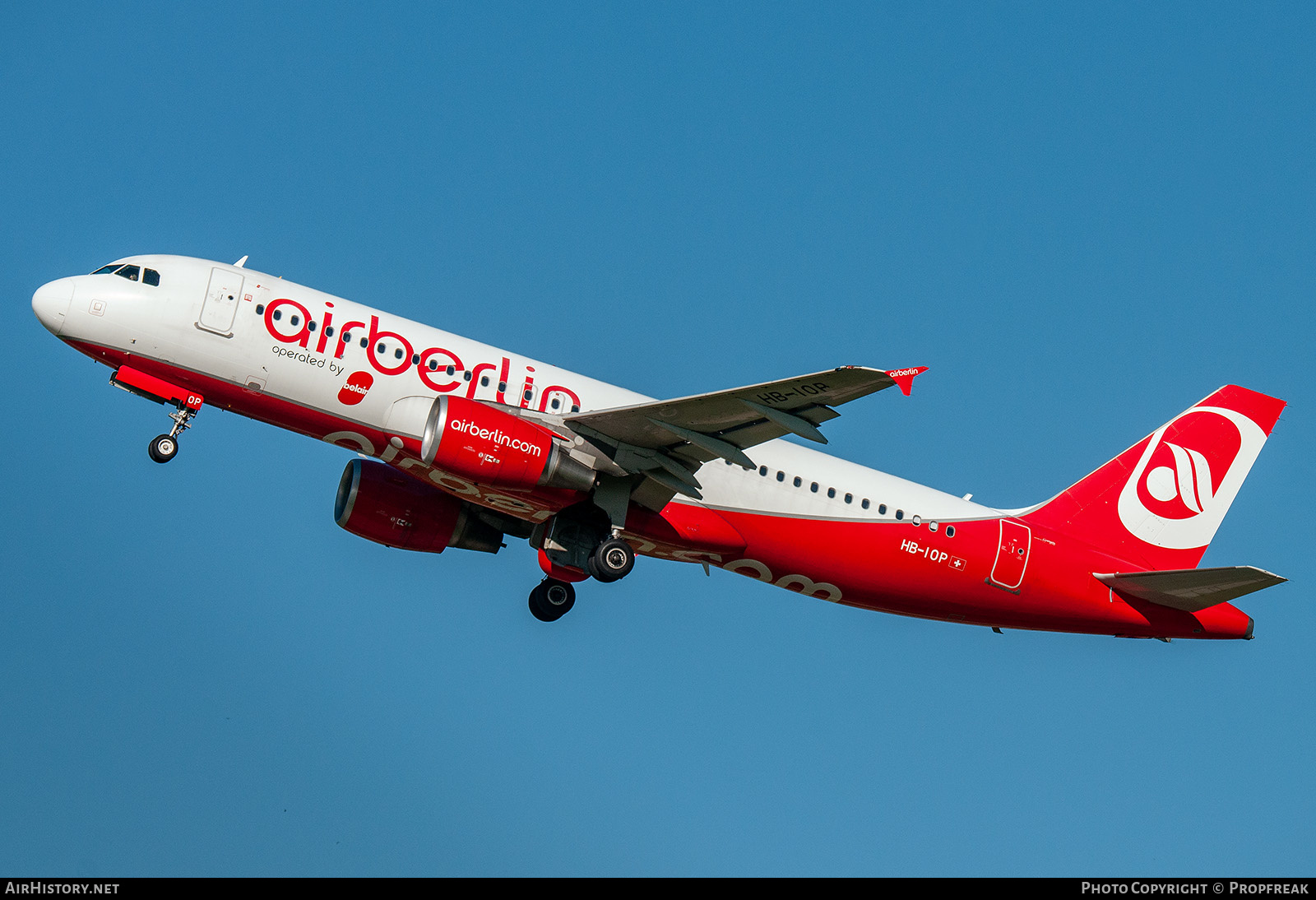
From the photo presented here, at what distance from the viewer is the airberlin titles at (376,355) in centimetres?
2784

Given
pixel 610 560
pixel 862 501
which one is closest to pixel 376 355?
→ pixel 610 560

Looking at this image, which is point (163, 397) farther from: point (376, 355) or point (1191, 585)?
point (1191, 585)

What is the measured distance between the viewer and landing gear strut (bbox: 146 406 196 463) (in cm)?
2797

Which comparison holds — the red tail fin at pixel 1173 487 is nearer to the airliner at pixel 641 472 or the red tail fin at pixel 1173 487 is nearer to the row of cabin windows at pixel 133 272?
the airliner at pixel 641 472

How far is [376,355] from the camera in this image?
2802 centimetres

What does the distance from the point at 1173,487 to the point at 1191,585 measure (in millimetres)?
4249

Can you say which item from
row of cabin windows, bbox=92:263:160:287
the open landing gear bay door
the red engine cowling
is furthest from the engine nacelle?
row of cabin windows, bbox=92:263:160:287

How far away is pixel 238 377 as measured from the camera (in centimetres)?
2780

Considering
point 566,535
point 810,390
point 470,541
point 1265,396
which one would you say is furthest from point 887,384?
point 1265,396

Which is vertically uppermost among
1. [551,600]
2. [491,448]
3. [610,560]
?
[491,448]

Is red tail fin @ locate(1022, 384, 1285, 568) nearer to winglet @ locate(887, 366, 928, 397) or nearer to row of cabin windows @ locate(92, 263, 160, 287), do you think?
winglet @ locate(887, 366, 928, 397)

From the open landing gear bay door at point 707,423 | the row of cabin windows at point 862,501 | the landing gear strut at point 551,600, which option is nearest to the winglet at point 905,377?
the open landing gear bay door at point 707,423

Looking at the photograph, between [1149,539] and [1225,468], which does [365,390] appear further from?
[1225,468]

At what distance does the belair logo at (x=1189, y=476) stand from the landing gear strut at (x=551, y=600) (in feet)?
47.7
